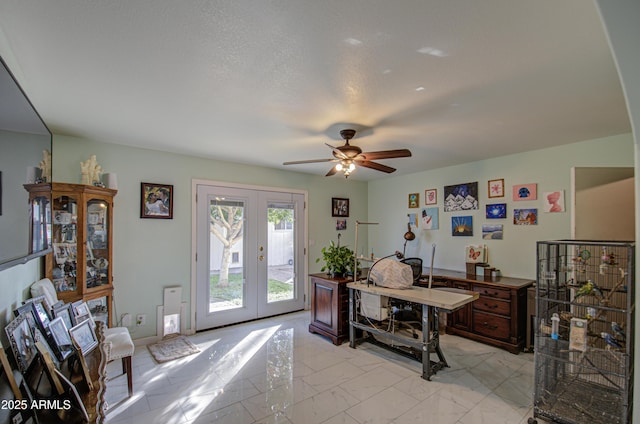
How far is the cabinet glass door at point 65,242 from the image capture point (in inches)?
116

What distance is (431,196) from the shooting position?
4.91 m

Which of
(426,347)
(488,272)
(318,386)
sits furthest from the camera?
(488,272)

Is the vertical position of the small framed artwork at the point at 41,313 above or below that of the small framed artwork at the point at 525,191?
below

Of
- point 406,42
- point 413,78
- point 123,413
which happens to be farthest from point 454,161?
point 123,413

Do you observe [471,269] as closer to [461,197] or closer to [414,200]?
[461,197]

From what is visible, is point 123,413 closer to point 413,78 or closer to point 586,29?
point 413,78

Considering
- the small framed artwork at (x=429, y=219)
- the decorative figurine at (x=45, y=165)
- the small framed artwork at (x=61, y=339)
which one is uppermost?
the decorative figurine at (x=45, y=165)

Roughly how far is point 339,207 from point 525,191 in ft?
9.66

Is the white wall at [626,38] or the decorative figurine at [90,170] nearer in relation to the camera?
the white wall at [626,38]

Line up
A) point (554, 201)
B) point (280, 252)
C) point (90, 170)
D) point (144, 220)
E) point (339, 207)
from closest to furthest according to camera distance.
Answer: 1. point (90, 170)
2. point (554, 201)
3. point (144, 220)
4. point (280, 252)
5. point (339, 207)

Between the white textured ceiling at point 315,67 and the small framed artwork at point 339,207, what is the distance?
255cm

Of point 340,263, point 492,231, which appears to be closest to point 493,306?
point 492,231

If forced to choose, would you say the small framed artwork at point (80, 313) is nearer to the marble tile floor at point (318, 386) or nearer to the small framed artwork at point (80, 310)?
the small framed artwork at point (80, 310)

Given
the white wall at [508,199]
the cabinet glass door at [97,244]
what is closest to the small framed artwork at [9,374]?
the cabinet glass door at [97,244]
